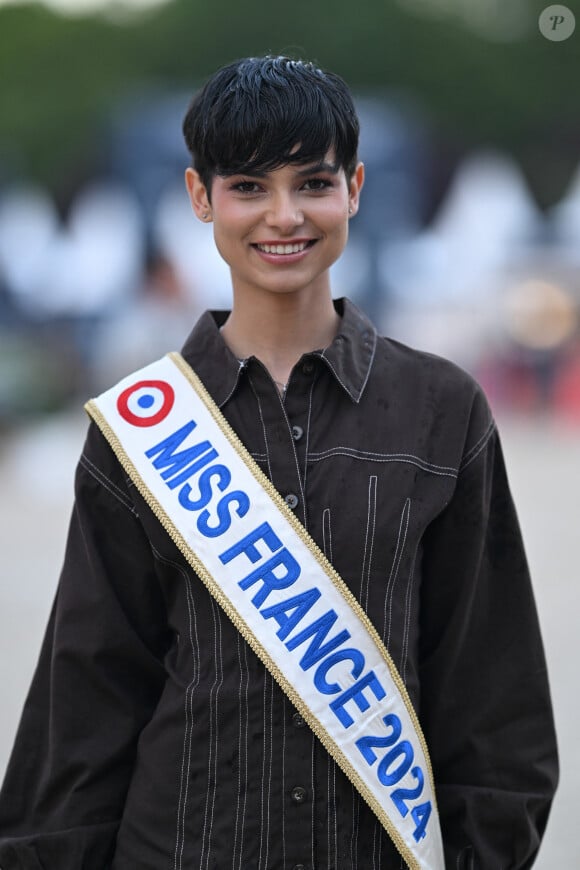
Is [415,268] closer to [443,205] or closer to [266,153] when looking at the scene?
[443,205]

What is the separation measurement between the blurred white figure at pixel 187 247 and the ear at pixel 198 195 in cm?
1531

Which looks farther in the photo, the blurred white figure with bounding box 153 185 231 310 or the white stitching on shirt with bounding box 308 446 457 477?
the blurred white figure with bounding box 153 185 231 310

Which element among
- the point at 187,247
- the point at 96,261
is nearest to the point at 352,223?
the point at 187,247

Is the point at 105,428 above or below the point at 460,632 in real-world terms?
above

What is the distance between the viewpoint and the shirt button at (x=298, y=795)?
209 cm

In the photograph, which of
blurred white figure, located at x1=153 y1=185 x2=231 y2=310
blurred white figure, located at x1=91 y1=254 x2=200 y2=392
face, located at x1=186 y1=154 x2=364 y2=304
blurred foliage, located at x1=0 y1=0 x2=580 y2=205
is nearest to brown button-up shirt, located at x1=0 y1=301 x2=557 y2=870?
face, located at x1=186 y1=154 x2=364 y2=304

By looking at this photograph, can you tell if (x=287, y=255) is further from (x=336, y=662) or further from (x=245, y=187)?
(x=336, y=662)

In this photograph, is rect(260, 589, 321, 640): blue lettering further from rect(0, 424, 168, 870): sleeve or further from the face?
the face

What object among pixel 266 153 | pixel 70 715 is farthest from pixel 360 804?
pixel 266 153

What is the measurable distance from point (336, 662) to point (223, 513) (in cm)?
30

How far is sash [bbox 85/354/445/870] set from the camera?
215 centimetres

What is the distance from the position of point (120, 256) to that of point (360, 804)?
16328 millimetres

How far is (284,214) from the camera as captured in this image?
2127 mm

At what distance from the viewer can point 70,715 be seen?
224 cm
